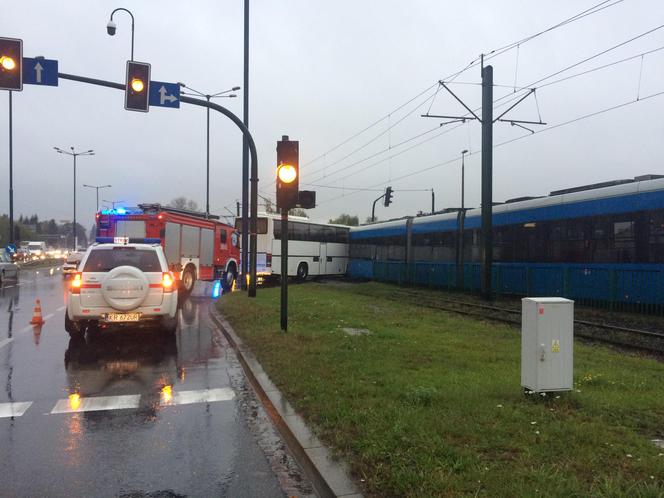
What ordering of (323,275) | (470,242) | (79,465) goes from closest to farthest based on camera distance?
1. (79,465)
2. (470,242)
3. (323,275)

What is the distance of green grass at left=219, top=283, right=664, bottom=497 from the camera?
3605 millimetres

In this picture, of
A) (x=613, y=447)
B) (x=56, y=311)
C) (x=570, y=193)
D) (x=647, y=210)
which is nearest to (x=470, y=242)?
(x=570, y=193)

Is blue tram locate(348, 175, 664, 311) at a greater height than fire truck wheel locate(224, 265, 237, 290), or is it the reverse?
blue tram locate(348, 175, 664, 311)

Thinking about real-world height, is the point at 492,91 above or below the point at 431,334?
above

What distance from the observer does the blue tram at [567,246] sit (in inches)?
552

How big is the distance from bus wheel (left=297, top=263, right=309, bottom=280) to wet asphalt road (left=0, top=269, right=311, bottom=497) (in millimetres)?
20548

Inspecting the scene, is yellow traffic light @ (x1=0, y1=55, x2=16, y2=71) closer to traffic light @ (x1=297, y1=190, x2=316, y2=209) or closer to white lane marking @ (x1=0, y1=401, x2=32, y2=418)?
traffic light @ (x1=297, y1=190, x2=316, y2=209)

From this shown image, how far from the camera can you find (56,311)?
14898 mm

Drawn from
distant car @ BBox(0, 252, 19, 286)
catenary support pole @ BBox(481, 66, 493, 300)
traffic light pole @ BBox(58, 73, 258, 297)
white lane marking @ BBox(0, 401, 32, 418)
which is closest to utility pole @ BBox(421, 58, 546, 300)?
catenary support pole @ BBox(481, 66, 493, 300)

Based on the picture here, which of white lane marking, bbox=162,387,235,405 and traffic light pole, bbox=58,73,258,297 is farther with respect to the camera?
traffic light pole, bbox=58,73,258,297

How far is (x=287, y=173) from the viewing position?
32.2 feet

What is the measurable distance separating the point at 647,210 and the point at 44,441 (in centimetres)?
1423

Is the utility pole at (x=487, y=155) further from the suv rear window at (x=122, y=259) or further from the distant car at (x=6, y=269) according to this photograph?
the distant car at (x=6, y=269)

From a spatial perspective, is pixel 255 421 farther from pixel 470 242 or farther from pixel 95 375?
pixel 470 242
